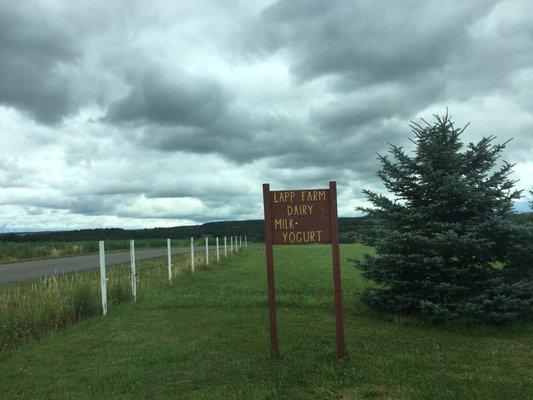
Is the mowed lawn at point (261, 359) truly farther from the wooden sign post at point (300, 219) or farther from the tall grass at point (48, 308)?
the wooden sign post at point (300, 219)

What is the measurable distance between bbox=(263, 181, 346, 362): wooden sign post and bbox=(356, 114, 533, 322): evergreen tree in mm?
2486

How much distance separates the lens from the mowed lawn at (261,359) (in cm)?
609

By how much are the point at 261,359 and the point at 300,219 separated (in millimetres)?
1934

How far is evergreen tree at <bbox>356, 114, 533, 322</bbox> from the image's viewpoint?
9.34 meters

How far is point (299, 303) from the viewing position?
12305 millimetres

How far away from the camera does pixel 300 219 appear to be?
297 inches

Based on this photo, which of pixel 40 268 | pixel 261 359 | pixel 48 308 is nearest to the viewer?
pixel 261 359

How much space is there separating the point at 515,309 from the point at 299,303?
4.50 metres

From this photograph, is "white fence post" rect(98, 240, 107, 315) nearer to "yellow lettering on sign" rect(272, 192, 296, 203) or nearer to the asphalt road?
"yellow lettering on sign" rect(272, 192, 296, 203)

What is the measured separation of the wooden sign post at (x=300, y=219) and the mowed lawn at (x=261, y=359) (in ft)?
2.82

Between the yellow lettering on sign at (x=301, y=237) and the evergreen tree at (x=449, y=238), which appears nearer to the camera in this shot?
the yellow lettering on sign at (x=301, y=237)

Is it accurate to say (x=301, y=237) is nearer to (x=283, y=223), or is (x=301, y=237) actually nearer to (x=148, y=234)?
(x=283, y=223)

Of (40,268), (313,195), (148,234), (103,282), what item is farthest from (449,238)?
(148,234)

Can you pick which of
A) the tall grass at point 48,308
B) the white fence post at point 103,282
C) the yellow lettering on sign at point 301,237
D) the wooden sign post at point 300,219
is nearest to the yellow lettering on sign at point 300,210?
the wooden sign post at point 300,219
